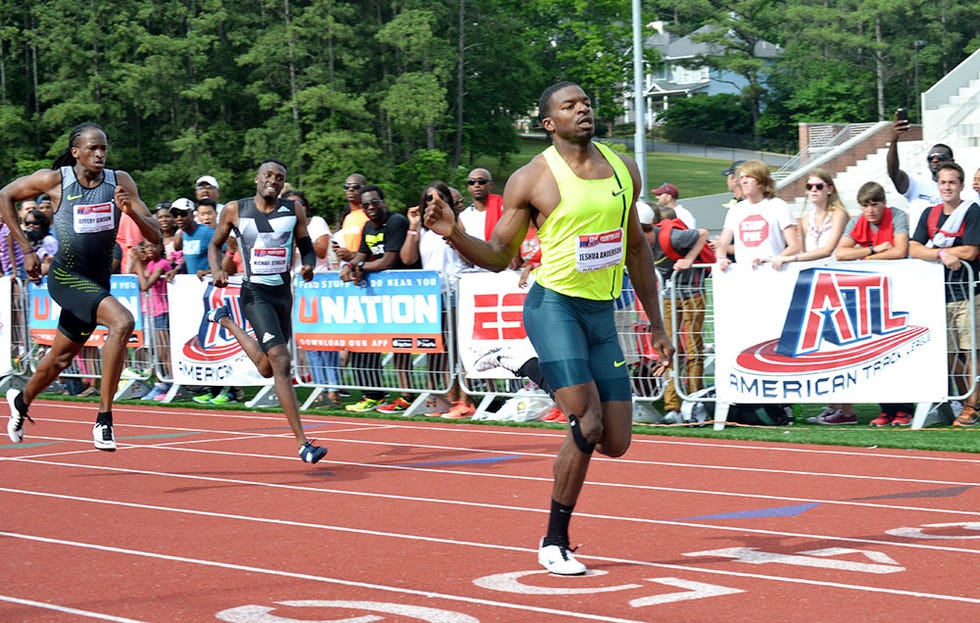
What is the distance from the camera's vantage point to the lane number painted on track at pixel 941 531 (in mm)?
6948

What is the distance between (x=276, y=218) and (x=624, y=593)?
18.3 feet

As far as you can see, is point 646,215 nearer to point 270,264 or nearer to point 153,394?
point 270,264

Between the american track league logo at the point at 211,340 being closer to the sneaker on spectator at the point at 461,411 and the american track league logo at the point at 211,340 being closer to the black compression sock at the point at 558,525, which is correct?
the sneaker on spectator at the point at 461,411

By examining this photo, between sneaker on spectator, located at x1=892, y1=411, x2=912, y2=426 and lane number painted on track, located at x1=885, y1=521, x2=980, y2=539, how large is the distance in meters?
4.41

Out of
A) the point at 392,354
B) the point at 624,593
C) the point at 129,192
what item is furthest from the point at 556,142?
the point at 392,354

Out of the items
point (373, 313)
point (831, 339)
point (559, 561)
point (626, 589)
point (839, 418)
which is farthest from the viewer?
point (373, 313)

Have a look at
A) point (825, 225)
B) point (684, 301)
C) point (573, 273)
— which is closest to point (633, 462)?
point (684, 301)

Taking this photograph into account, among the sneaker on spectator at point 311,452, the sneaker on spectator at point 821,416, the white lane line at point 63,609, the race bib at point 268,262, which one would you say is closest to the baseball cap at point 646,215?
the sneaker on spectator at point 821,416

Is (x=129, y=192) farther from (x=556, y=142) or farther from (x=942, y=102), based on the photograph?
(x=942, y=102)

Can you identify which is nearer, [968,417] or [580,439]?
[580,439]

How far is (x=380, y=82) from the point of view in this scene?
6059cm

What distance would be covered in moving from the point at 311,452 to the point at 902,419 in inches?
202

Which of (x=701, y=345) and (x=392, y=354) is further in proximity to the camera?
(x=392, y=354)

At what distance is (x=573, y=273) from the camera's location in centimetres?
637
